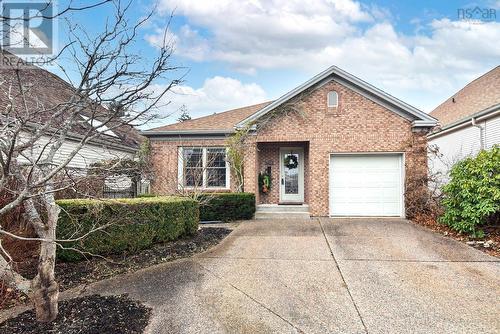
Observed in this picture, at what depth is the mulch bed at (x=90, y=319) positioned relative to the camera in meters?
3.41

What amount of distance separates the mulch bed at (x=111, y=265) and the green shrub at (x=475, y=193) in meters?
6.38

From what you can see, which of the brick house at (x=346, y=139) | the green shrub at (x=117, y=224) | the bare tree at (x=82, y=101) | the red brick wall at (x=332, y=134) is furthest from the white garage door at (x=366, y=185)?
the bare tree at (x=82, y=101)

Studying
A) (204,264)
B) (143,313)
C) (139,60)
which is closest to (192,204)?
(204,264)

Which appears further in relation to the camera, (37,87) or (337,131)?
(337,131)

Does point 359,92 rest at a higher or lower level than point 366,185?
higher

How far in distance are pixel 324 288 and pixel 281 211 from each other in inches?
294

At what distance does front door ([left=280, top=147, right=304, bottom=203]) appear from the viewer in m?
13.5

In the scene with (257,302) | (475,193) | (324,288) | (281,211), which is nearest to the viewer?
(257,302)

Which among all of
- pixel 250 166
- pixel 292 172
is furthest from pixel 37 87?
pixel 292 172

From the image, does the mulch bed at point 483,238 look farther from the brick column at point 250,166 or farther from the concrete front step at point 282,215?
the brick column at point 250,166

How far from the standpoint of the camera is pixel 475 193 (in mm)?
8023

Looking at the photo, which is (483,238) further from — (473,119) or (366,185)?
(366,185)

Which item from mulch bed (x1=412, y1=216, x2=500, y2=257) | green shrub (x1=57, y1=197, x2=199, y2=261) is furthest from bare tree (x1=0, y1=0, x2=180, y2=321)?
mulch bed (x1=412, y1=216, x2=500, y2=257)

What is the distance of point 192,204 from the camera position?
26.6 feet
